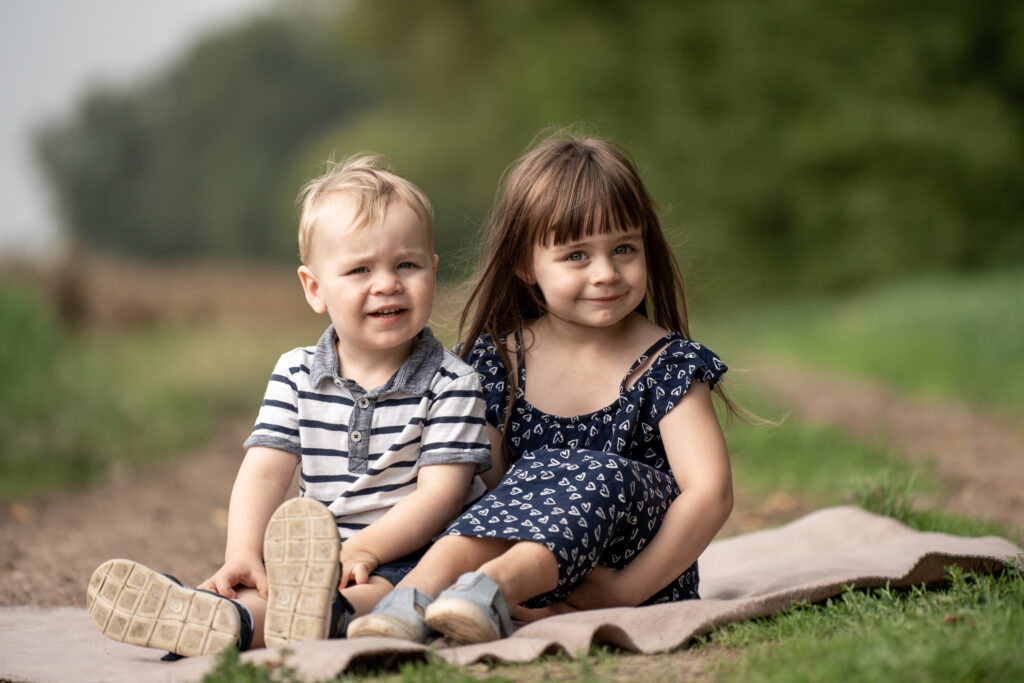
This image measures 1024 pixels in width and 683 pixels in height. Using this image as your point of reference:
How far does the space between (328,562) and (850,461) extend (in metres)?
3.59

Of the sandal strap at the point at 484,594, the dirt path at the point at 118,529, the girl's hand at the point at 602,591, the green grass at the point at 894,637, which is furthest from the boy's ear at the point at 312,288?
the green grass at the point at 894,637

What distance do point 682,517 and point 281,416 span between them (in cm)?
101

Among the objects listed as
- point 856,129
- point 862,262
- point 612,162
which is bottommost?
point 612,162

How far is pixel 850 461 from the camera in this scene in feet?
16.8

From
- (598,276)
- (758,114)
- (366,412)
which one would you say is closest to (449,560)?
(366,412)

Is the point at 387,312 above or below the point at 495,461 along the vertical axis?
above

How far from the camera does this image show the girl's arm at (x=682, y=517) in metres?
2.59

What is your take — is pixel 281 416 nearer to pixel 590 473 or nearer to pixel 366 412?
pixel 366 412

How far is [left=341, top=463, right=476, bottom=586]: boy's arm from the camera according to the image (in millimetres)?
2400

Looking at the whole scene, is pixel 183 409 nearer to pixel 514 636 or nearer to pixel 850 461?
pixel 850 461

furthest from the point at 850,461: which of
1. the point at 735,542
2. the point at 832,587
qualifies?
the point at 832,587

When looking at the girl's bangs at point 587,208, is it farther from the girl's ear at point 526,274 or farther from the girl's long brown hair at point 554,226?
the girl's ear at point 526,274

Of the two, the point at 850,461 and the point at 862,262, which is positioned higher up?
the point at 862,262

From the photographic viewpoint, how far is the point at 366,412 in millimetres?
2615
